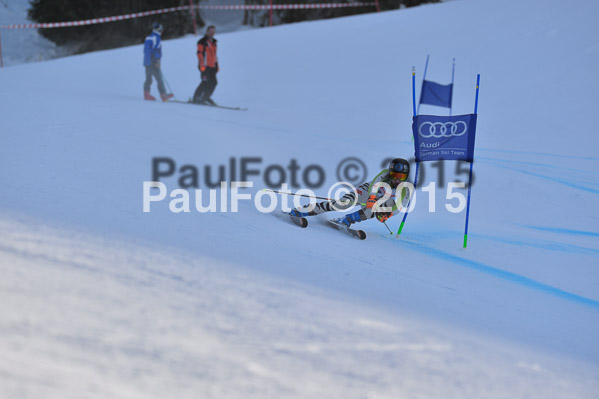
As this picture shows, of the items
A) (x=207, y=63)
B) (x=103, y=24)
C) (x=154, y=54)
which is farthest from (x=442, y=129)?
(x=103, y=24)

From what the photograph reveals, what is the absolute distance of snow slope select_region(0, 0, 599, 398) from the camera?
2.22m

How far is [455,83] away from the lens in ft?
43.2

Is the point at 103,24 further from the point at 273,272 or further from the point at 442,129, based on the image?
the point at 273,272

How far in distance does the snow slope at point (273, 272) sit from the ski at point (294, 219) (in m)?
0.16

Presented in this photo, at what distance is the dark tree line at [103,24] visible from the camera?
23234 millimetres

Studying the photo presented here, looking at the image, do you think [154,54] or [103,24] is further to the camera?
[103,24]

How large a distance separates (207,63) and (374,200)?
6842 mm

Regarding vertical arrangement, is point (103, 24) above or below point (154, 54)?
above

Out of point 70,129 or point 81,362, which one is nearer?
point 81,362

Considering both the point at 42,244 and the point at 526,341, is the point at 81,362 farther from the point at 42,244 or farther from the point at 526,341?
the point at 526,341

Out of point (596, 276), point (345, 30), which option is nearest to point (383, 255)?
point (596, 276)

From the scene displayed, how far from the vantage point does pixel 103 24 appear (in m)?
24.5

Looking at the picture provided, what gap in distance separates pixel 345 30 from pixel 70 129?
12963 mm

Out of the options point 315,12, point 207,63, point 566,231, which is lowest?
point 566,231
